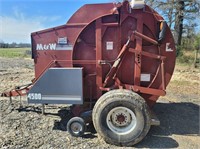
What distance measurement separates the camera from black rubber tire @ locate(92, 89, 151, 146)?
3859 mm

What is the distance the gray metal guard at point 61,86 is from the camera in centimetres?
416

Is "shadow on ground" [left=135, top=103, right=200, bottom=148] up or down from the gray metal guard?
down

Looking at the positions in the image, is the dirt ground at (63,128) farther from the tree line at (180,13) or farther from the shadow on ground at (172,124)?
the tree line at (180,13)

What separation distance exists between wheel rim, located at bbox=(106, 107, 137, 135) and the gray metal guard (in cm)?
62

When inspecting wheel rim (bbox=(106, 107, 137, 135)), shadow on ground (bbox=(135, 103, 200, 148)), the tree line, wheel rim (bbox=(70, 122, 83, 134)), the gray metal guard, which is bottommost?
shadow on ground (bbox=(135, 103, 200, 148))

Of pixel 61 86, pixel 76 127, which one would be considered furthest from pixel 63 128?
pixel 61 86

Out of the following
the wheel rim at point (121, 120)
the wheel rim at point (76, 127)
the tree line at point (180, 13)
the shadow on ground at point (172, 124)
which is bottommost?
the shadow on ground at point (172, 124)

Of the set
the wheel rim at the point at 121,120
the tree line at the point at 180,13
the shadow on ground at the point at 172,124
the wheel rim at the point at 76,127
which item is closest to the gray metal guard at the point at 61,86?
the wheel rim at the point at 76,127

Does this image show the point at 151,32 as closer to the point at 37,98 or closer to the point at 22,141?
the point at 37,98

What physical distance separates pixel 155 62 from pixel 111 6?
135cm

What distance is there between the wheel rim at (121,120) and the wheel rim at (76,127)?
20.4 inches

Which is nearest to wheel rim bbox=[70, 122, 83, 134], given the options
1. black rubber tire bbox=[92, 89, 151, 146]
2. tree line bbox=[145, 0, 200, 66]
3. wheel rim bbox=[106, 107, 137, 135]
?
black rubber tire bbox=[92, 89, 151, 146]

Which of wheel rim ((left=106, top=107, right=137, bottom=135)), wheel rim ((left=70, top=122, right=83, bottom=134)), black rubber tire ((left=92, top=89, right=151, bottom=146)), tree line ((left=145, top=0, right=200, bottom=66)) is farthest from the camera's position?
tree line ((left=145, top=0, right=200, bottom=66))

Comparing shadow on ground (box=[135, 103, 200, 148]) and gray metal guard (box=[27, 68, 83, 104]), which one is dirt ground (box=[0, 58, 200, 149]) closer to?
shadow on ground (box=[135, 103, 200, 148])
